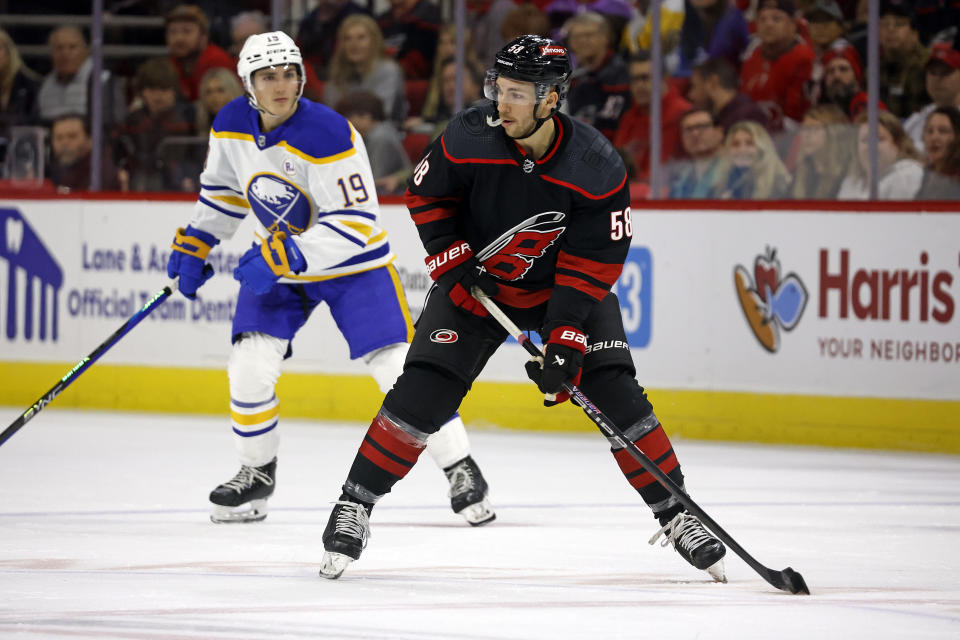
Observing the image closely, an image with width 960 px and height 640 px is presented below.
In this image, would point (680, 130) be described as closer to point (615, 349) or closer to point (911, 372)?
point (911, 372)

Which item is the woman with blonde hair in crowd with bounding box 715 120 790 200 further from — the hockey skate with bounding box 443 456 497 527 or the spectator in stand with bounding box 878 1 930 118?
the hockey skate with bounding box 443 456 497 527

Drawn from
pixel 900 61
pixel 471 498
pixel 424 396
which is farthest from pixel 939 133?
pixel 424 396

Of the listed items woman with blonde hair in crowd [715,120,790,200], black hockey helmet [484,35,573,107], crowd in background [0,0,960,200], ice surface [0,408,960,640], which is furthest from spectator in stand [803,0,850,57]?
black hockey helmet [484,35,573,107]

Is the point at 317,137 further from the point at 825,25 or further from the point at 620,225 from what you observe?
the point at 825,25

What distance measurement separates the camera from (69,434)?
6461 millimetres

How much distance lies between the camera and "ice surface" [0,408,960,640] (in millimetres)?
3111

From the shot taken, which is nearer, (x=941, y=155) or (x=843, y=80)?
(x=941, y=155)

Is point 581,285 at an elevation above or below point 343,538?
above

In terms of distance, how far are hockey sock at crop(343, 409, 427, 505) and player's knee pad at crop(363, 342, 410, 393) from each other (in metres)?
0.87

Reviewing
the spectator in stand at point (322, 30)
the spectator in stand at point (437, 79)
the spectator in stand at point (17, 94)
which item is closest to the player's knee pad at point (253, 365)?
the spectator in stand at point (437, 79)

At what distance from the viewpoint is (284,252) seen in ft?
13.9

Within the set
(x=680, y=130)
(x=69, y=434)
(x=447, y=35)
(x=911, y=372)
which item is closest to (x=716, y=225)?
(x=680, y=130)

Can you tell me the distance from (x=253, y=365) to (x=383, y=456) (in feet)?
3.09

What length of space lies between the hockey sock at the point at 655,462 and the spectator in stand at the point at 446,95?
141 inches
